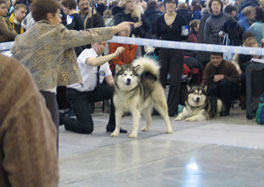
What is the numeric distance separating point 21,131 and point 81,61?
5802 mm

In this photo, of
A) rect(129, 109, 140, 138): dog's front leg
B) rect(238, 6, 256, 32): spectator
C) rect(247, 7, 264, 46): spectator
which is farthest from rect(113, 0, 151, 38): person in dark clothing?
rect(238, 6, 256, 32): spectator

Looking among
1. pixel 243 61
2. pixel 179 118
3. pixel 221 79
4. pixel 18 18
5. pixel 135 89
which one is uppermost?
pixel 18 18

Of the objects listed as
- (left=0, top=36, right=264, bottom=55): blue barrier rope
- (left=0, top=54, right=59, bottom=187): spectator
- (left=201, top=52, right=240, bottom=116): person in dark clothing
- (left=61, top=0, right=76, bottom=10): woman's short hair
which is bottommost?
(left=201, top=52, right=240, bottom=116): person in dark clothing

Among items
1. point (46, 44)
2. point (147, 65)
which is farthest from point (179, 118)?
point (46, 44)

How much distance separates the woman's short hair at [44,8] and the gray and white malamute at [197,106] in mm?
5035

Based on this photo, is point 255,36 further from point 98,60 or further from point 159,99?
point 98,60

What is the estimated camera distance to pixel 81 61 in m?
7.32

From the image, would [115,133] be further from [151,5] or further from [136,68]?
[151,5]

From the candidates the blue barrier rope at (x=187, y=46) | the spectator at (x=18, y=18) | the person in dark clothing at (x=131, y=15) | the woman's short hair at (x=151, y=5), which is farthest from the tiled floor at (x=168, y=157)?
the woman's short hair at (x=151, y=5)

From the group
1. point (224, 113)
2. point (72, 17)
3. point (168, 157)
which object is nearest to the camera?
point (168, 157)

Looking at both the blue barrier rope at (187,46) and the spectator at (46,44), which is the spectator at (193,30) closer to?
the blue barrier rope at (187,46)

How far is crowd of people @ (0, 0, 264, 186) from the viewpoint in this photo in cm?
158

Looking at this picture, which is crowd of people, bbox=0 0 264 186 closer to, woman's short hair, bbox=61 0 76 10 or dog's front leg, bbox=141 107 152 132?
woman's short hair, bbox=61 0 76 10

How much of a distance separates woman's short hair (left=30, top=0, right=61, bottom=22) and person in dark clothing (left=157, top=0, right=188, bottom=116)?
4.94 metres
